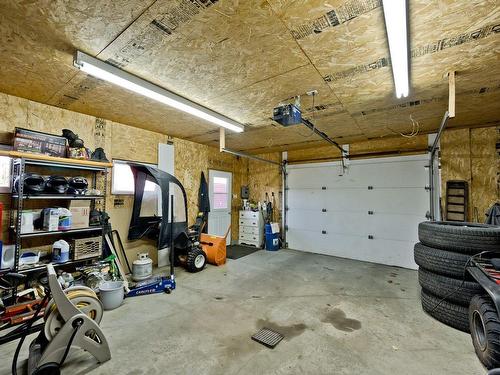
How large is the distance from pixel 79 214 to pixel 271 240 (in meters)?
4.32

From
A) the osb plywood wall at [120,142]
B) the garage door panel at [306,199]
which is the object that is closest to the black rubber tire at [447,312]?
the garage door panel at [306,199]

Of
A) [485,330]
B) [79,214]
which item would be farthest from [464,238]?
[79,214]

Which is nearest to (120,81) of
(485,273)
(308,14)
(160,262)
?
(308,14)

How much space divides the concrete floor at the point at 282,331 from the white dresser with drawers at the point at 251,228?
8.18 ft

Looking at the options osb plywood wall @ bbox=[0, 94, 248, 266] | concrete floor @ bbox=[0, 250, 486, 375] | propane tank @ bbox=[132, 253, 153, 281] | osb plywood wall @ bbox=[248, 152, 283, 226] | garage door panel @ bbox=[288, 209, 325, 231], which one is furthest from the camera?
osb plywood wall @ bbox=[248, 152, 283, 226]

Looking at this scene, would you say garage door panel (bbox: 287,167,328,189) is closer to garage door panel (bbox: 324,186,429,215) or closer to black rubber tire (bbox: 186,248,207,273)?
garage door panel (bbox: 324,186,429,215)

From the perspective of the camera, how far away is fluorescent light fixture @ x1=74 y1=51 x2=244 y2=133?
2099 mm

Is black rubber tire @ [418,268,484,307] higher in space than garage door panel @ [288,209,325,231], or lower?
lower

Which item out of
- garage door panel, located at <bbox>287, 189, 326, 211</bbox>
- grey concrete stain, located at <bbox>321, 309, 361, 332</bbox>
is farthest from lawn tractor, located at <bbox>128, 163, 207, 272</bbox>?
garage door panel, located at <bbox>287, 189, 326, 211</bbox>

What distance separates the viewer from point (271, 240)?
6066 mm

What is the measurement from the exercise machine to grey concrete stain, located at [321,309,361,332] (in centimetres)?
228

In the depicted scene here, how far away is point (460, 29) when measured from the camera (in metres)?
1.77

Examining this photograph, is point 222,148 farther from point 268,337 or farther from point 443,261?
point 443,261

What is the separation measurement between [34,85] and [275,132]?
12.2 ft
